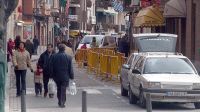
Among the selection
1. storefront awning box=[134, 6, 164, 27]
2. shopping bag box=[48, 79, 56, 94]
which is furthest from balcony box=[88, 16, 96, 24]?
shopping bag box=[48, 79, 56, 94]

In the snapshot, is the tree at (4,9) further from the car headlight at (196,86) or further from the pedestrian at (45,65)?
the car headlight at (196,86)

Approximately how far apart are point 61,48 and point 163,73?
9.91 feet

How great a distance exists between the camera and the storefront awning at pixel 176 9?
4669cm

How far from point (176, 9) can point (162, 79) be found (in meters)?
Result: 24.3

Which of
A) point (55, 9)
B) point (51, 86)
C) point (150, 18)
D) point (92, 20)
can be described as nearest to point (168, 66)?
point (51, 86)

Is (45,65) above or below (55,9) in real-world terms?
below

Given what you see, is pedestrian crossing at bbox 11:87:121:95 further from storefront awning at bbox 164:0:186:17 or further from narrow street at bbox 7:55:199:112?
storefront awning at bbox 164:0:186:17

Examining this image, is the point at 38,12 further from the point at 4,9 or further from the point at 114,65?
the point at 4,9

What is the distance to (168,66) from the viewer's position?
2402 centimetres

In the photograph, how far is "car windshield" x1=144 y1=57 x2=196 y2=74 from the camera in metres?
23.8

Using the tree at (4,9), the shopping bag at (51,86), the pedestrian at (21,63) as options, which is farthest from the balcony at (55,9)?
the shopping bag at (51,86)

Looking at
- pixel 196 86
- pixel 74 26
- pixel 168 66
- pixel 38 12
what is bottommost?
pixel 74 26

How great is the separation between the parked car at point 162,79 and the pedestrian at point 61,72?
2.00 m

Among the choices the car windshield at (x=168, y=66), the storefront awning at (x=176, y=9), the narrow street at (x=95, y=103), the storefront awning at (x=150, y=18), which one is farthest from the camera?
the storefront awning at (x=150, y=18)
